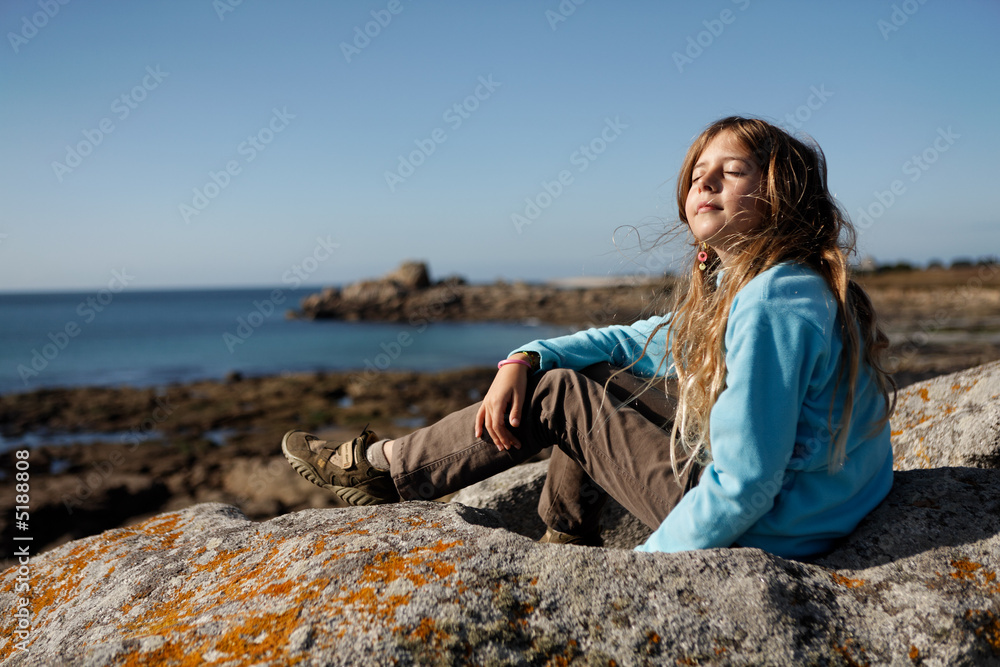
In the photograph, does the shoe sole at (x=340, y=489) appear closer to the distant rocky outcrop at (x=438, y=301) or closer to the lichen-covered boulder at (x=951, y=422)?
the lichen-covered boulder at (x=951, y=422)

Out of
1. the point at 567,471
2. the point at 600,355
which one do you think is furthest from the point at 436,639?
the point at 600,355

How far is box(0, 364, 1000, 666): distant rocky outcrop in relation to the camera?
148cm

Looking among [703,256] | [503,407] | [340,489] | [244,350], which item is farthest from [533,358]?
[244,350]

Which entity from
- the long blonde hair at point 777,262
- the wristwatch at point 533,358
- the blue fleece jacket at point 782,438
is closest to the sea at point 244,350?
the wristwatch at point 533,358

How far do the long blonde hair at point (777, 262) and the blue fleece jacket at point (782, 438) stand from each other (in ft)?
0.15

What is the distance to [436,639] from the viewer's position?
146 centimetres

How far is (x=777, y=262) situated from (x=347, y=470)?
1852mm

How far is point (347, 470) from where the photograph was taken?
261 cm

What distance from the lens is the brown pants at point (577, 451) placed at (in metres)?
2.10

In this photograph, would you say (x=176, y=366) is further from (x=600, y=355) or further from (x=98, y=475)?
(x=600, y=355)

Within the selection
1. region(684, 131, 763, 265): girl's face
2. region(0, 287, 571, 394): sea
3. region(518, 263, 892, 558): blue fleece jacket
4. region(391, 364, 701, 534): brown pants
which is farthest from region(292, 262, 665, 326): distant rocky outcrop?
region(518, 263, 892, 558): blue fleece jacket

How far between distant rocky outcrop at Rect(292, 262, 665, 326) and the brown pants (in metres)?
31.9

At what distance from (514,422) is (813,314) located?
1082 millimetres

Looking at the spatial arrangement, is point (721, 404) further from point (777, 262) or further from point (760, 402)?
point (777, 262)
